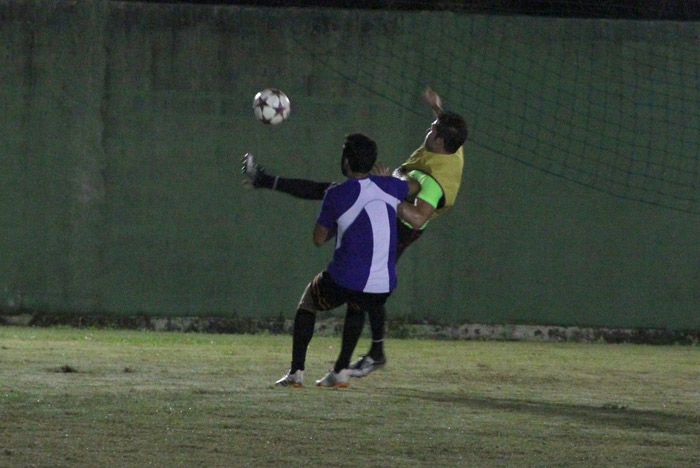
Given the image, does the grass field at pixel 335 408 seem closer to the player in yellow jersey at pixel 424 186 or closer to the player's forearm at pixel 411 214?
the player in yellow jersey at pixel 424 186

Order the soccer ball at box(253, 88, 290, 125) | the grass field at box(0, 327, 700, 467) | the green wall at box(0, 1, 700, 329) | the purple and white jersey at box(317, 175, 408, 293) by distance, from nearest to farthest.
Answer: the grass field at box(0, 327, 700, 467)
the purple and white jersey at box(317, 175, 408, 293)
the soccer ball at box(253, 88, 290, 125)
the green wall at box(0, 1, 700, 329)

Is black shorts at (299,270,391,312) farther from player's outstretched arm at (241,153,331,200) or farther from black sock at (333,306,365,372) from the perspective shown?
player's outstretched arm at (241,153,331,200)

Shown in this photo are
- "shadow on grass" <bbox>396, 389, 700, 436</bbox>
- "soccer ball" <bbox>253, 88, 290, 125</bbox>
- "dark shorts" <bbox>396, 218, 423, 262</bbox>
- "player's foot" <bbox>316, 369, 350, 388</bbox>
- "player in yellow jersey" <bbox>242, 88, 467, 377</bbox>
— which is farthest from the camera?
"soccer ball" <bbox>253, 88, 290, 125</bbox>

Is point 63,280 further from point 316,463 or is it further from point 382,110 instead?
point 316,463

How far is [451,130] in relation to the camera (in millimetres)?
8617

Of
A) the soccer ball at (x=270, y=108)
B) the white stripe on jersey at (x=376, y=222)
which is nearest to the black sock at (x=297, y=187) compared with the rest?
the white stripe on jersey at (x=376, y=222)

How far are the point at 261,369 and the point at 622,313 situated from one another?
5.12 m

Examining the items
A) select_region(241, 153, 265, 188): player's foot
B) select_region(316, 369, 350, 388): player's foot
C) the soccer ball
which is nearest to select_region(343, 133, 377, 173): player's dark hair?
select_region(241, 153, 265, 188): player's foot

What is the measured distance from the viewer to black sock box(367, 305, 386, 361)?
8414 mm

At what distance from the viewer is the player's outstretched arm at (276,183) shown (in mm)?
8047

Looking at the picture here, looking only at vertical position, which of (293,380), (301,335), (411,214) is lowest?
(293,380)

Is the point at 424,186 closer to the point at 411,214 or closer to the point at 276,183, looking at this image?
the point at 411,214

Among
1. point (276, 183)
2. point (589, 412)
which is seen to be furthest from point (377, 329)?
point (589, 412)

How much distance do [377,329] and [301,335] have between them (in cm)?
58
